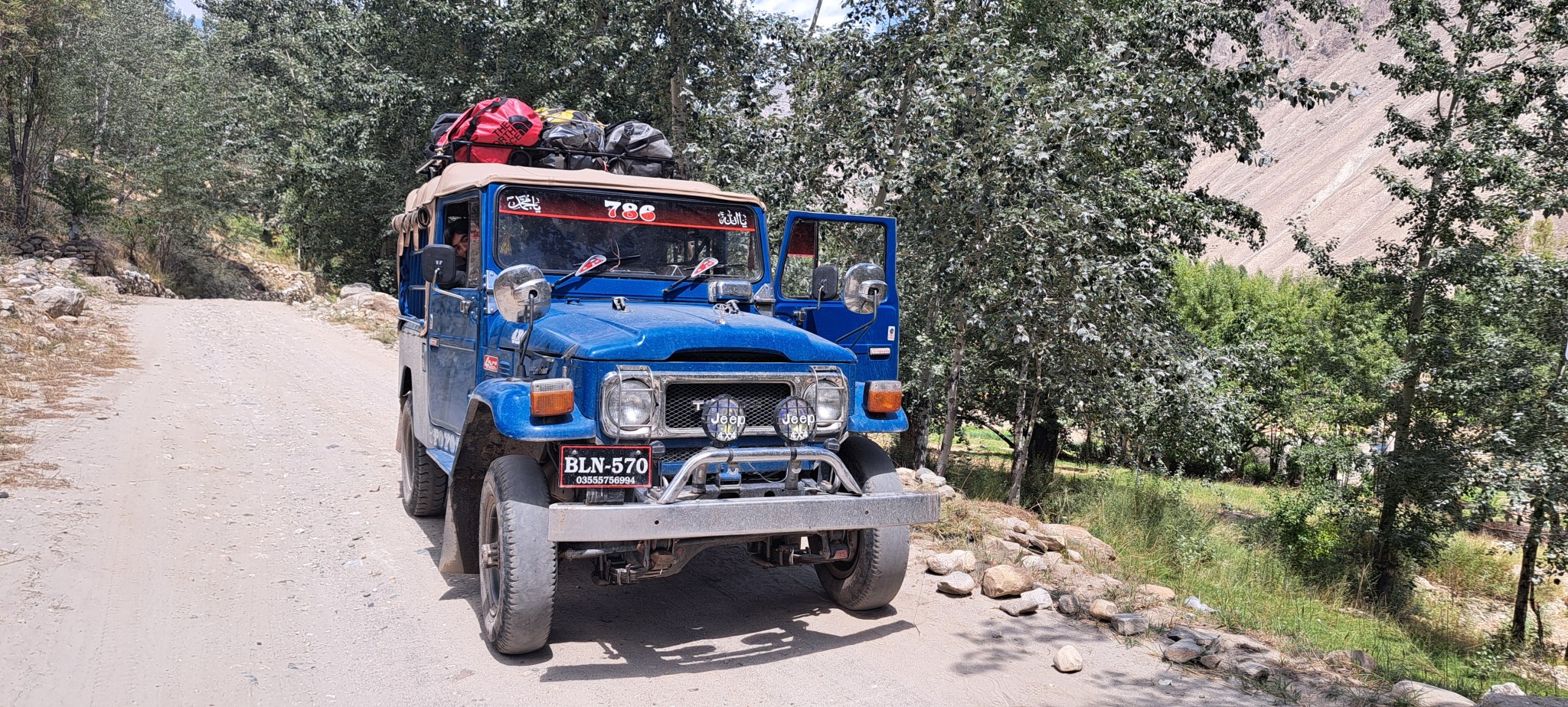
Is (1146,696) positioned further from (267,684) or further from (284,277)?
(284,277)

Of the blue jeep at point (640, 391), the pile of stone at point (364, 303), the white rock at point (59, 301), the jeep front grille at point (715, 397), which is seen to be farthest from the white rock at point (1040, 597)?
the pile of stone at point (364, 303)

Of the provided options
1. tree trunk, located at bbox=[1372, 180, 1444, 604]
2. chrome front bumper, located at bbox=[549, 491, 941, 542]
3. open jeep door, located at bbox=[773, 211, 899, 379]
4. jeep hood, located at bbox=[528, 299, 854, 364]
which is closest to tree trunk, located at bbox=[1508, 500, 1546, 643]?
tree trunk, located at bbox=[1372, 180, 1444, 604]

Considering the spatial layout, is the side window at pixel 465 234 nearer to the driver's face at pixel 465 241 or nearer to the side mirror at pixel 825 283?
the driver's face at pixel 465 241

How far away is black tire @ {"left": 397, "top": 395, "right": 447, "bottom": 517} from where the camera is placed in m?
7.36

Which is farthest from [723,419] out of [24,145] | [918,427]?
[24,145]

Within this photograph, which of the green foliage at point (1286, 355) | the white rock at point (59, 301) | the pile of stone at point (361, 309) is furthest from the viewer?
the pile of stone at point (361, 309)

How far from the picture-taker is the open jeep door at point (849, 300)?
602cm

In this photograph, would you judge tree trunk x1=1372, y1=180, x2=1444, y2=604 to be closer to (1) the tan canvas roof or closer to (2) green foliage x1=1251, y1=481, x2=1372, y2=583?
(2) green foliage x1=1251, y1=481, x2=1372, y2=583

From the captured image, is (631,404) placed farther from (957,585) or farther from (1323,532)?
(1323,532)

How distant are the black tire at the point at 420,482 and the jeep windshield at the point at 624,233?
2150 mm

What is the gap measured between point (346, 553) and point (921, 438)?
23.7ft

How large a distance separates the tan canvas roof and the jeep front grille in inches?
67.2

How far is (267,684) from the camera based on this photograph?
4.51m

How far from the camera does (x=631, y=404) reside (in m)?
4.68
